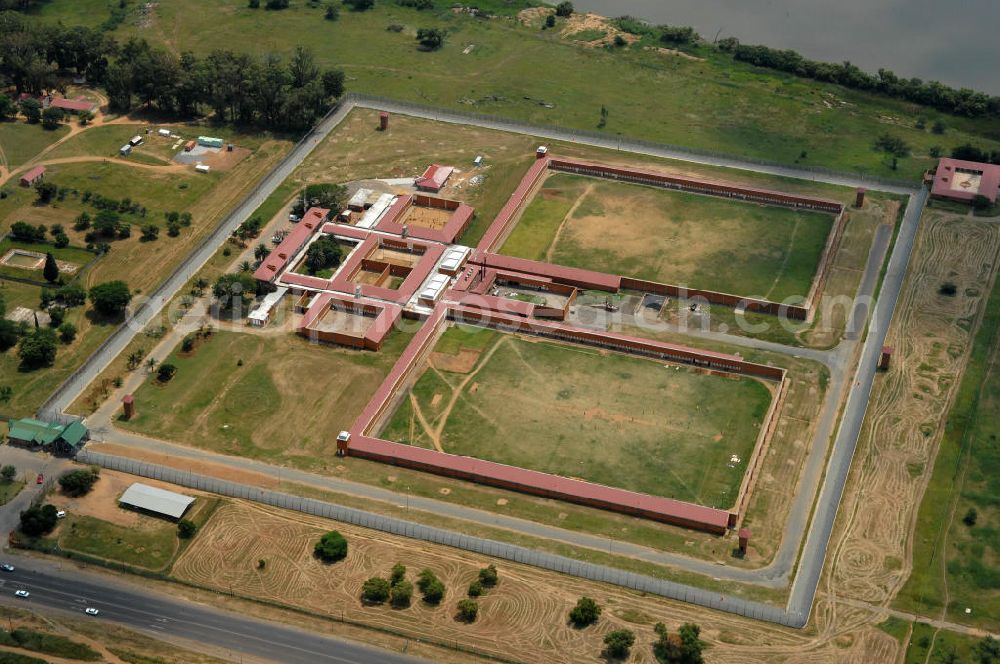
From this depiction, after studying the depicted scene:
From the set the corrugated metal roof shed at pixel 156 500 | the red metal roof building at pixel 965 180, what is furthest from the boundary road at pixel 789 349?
the corrugated metal roof shed at pixel 156 500

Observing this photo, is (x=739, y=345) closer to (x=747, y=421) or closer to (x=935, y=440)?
(x=747, y=421)

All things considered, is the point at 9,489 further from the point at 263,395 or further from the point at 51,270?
the point at 51,270

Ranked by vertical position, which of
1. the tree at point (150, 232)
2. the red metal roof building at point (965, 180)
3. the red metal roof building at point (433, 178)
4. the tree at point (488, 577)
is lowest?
the tree at point (488, 577)

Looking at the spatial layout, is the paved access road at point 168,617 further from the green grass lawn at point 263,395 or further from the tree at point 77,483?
the green grass lawn at point 263,395

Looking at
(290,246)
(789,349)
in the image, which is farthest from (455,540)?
(290,246)

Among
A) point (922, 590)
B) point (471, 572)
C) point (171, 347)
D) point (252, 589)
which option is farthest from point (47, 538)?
point (922, 590)

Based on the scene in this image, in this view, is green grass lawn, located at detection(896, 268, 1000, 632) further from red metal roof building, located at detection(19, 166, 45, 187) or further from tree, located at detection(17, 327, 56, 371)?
red metal roof building, located at detection(19, 166, 45, 187)
